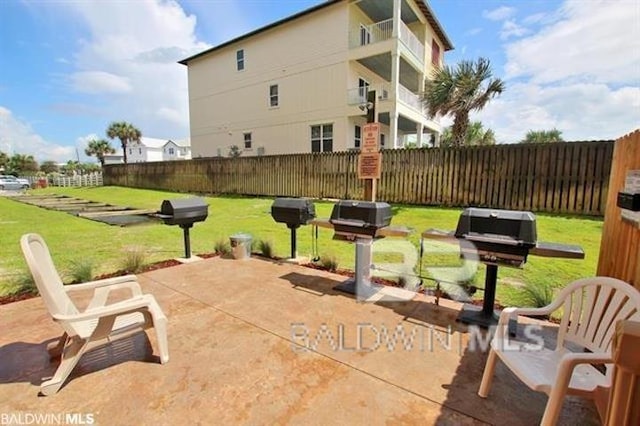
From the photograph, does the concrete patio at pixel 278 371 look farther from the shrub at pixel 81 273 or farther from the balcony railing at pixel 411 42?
Result: the balcony railing at pixel 411 42

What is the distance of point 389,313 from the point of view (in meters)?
3.59

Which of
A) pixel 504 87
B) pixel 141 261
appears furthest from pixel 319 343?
pixel 504 87

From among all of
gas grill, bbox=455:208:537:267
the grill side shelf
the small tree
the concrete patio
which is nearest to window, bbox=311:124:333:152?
the concrete patio

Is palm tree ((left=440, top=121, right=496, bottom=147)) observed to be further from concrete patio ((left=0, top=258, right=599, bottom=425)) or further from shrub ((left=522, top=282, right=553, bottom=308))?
concrete patio ((left=0, top=258, right=599, bottom=425))

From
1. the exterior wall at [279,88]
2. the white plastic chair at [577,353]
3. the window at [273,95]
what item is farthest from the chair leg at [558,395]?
the window at [273,95]

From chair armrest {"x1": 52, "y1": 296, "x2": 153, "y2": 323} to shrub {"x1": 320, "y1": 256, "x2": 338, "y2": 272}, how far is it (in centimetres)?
305

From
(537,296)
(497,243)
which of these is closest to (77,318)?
(497,243)

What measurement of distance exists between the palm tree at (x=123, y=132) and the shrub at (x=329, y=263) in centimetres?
3946

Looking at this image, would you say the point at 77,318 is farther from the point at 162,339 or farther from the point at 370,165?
the point at 370,165

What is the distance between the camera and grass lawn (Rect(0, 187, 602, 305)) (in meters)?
4.65

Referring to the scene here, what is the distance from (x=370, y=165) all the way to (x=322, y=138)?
42.5 ft

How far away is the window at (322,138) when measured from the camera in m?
17.1

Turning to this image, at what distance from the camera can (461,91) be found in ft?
37.0

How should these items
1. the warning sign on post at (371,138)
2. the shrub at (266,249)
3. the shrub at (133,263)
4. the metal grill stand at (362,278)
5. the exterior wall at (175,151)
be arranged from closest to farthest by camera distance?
the metal grill stand at (362,278), the warning sign on post at (371,138), the shrub at (133,263), the shrub at (266,249), the exterior wall at (175,151)
